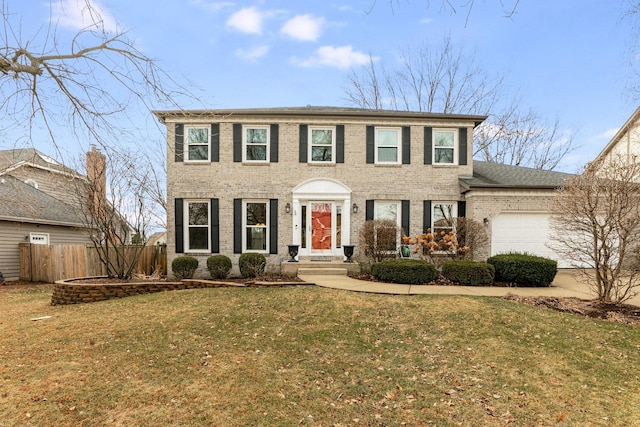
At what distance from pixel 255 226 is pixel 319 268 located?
9.35 feet

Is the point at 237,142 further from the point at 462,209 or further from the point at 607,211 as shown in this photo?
the point at 607,211

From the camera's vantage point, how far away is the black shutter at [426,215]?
12073 mm

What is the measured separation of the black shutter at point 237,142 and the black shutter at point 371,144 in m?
4.40

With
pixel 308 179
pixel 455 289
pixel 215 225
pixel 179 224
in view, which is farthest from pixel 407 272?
pixel 179 224

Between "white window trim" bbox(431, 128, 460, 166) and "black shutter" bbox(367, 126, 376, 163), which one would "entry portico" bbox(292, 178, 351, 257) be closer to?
"black shutter" bbox(367, 126, 376, 163)

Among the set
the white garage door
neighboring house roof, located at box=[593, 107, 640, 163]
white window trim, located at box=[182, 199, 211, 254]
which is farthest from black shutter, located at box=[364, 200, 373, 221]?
neighboring house roof, located at box=[593, 107, 640, 163]

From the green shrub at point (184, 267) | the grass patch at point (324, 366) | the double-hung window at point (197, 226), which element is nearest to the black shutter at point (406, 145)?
the grass patch at point (324, 366)

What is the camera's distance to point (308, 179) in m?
12.1

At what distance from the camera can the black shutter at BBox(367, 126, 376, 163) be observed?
1220 centimetres

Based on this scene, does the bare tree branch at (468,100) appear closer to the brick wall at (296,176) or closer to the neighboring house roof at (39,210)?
the brick wall at (296,176)

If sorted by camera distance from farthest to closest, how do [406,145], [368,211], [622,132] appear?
[622,132]
[406,145]
[368,211]

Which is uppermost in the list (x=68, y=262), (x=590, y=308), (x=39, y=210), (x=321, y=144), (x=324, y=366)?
(x=321, y=144)

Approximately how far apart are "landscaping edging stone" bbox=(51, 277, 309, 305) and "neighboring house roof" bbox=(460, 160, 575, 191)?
700 centimetres

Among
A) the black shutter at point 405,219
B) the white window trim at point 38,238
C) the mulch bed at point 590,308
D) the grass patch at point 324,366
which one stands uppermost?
the black shutter at point 405,219
